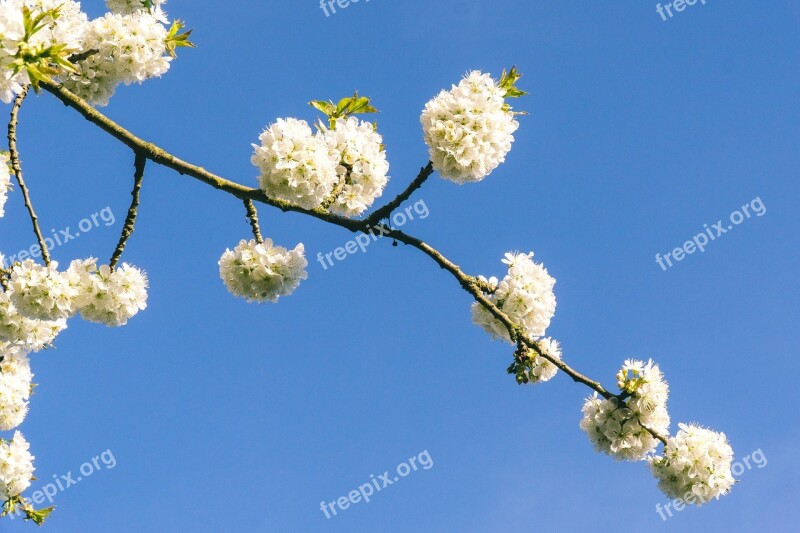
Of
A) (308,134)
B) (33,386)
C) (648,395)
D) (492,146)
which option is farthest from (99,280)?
(648,395)

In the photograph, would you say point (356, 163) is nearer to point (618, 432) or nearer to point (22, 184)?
point (22, 184)

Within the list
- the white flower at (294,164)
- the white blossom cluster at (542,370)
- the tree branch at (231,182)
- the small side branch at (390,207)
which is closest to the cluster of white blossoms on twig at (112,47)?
the tree branch at (231,182)

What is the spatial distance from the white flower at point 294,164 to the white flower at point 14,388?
178 inches

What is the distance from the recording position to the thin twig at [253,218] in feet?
16.2

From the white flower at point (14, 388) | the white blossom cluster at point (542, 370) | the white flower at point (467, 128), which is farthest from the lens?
the white flower at point (14, 388)

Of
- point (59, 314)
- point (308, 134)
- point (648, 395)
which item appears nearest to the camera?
point (308, 134)

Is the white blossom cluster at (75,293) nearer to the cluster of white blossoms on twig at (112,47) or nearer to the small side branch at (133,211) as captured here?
the small side branch at (133,211)

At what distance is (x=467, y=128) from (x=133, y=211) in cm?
245

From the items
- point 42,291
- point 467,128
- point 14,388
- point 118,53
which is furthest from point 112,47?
point 14,388

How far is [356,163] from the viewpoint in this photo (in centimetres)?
479

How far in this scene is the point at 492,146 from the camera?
4758 millimetres

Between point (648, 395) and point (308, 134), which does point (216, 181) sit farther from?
point (648, 395)

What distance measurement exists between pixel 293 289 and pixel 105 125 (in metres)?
1.74

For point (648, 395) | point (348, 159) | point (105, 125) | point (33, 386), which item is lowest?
point (648, 395)
